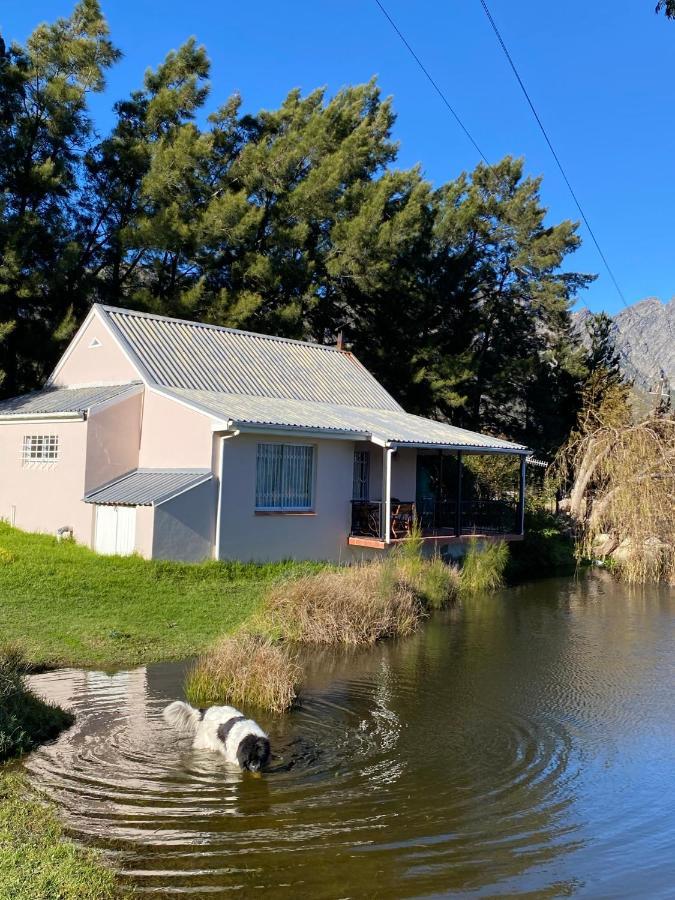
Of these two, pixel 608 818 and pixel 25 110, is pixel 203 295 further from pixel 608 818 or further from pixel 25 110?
pixel 608 818

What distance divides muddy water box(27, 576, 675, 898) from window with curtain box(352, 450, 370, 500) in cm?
914

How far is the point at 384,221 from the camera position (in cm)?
3403

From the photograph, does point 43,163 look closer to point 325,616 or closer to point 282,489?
point 282,489

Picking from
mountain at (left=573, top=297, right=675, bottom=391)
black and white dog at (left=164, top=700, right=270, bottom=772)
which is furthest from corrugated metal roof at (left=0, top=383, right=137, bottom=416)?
mountain at (left=573, top=297, right=675, bottom=391)

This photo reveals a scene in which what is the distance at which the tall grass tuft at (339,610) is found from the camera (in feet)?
43.9

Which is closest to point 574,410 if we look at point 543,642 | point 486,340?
point 486,340

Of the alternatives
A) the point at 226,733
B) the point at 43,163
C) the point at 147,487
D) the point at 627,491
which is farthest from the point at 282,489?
the point at 43,163

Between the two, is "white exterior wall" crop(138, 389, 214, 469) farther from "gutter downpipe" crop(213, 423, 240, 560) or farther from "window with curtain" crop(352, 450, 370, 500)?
"window with curtain" crop(352, 450, 370, 500)

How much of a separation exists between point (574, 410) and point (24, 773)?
33336 millimetres

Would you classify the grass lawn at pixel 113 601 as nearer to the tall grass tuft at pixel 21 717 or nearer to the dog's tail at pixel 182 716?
the tall grass tuft at pixel 21 717

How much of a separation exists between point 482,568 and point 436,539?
4.33 feet

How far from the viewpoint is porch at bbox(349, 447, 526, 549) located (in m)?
19.9

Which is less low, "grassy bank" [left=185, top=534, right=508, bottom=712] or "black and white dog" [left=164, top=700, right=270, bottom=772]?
"grassy bank" [left=185, top=534, right=508, bottom=712]

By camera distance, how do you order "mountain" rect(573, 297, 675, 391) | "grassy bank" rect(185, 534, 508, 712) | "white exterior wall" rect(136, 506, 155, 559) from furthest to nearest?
1. "mountain" rect(573, 297, 675, 391)
2. "white exterior wall" rect(136, 506, 155, 559)
3. "grassy bank" rect(185, 534, 508, 712)
